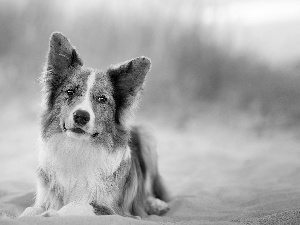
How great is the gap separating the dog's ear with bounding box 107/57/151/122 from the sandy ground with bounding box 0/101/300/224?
688 mm

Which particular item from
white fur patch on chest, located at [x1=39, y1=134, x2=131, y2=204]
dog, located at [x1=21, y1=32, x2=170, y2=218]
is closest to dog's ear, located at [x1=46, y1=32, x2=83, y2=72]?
dog, located at [x1=21, y1=32, x2=170, y2=218]

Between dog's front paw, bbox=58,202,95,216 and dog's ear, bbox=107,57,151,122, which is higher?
dog's ear, bbox=107,57,151,122

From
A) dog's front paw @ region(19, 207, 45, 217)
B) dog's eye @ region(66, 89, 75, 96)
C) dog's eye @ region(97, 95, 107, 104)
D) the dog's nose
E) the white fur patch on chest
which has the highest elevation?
dog's eye @ region(66, 89, 75, 96)

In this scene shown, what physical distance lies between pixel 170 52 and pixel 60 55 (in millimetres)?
988

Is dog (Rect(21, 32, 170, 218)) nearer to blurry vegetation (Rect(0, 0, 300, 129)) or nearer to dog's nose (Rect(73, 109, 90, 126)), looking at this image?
dog's nose (Rect(73, 109, 90, 126))

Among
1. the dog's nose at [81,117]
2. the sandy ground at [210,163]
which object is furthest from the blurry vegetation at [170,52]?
the dog's nose at [81,117]

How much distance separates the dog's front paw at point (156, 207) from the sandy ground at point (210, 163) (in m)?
0.05

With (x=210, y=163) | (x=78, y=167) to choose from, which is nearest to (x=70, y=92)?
(x=78, y=167)

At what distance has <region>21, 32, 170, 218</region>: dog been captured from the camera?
2238 mm

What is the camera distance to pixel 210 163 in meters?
3.16

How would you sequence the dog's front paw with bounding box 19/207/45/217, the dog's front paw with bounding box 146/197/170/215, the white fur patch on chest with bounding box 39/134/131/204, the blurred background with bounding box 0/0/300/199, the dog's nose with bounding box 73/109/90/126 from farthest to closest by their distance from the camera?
the blurred background with bounding box 0/0/300/199 < the dog's front paw with bounding box 146/197/170/215 < the white fur patch on chest with bounding box 39/134/131/204 < the dog's front paw with bounding box 19/207/45/217 < the dog's nose with bounding box 73/109/90/126

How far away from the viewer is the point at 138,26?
10.3 ft

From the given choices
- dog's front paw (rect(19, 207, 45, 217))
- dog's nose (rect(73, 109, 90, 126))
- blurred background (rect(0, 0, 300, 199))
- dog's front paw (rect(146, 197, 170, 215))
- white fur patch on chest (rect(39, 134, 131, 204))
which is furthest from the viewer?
blurred background (rect(0, 0, 300, 199))

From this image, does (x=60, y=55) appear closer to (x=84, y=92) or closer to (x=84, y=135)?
(x=84, y=92)
